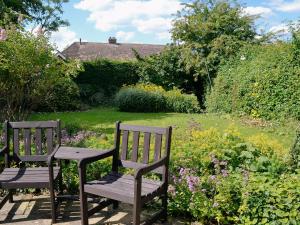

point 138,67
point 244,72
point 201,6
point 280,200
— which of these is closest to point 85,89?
point 138,67

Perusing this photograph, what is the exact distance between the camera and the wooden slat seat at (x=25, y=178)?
13.2ft

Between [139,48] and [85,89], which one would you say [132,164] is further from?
[139,48]

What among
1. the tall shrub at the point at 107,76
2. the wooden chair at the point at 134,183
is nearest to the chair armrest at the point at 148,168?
the wooden chair at the point at 134,183

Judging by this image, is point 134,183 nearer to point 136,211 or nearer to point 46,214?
point 136,211

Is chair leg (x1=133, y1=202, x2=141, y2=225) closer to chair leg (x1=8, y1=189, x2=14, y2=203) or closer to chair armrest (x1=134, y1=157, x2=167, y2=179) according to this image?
chair armrest (x1=134, y1=157, x2=167, y2=179)

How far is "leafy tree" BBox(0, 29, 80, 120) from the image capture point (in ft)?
22.4

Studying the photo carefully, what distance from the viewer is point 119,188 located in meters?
3.81

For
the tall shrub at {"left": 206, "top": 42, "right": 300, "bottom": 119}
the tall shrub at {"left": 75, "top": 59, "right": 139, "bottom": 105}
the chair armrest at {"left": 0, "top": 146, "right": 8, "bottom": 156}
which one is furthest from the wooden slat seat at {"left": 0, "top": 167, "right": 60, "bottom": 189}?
the tall shrub at {"left": 75, "top": 59, "right": 139, "bottom": 105}

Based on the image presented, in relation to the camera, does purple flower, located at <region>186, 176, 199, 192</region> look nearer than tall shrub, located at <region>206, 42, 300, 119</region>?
Yes

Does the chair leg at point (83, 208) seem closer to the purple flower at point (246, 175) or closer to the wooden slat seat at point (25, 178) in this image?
the wooden slat seat at point (25, 178)

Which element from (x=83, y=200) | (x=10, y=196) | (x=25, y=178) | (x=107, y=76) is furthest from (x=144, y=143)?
(x=107, y=76)

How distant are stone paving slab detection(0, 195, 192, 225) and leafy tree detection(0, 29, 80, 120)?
3.01 meters

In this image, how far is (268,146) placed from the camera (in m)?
5.03

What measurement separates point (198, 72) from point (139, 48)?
56.9 feet
